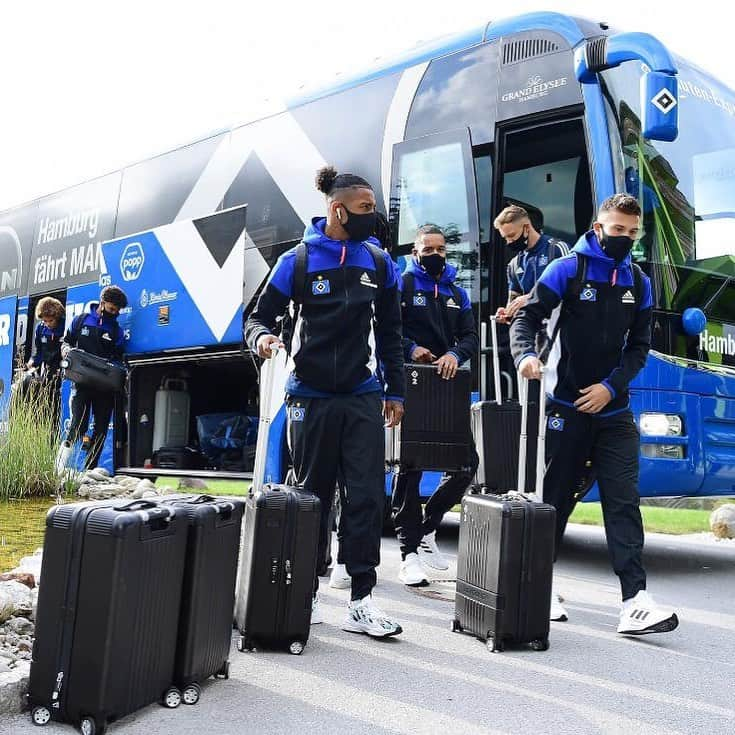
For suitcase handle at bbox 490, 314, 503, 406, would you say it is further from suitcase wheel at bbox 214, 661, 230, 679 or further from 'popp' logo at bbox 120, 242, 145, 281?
'popp' logo at bbox 120, 242, 145, 281

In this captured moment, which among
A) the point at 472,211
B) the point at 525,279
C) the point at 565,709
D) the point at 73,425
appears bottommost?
the point at 565,709

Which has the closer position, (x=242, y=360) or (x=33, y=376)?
(x=242, y=360)

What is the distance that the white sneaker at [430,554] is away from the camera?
18.7 ft

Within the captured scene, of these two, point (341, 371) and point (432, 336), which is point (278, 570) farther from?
point (432, 336)

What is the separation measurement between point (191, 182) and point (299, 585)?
20.4ft

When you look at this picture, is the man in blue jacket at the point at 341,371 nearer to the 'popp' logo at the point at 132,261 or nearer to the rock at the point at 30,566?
the rock at the point at 30,566

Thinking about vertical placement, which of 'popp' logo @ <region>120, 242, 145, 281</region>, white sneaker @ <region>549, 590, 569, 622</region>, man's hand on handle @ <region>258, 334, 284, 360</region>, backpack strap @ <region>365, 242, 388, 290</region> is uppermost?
'popp' logo @ <region>120, 242, 145, 281</region>

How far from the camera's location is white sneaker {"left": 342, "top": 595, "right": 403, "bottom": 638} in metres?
3.79

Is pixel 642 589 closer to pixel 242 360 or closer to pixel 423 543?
pixel 423 543

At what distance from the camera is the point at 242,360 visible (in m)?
8.06

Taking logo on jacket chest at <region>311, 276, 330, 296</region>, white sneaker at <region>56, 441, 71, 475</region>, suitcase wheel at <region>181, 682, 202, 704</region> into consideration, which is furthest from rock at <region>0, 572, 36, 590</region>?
white sneaker at <region>56, 441, 71, 475</region>

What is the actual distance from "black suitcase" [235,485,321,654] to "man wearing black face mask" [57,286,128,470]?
19.1ft

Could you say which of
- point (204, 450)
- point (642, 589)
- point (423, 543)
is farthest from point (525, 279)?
point (204, 450)

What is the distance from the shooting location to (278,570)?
11.6 feet
